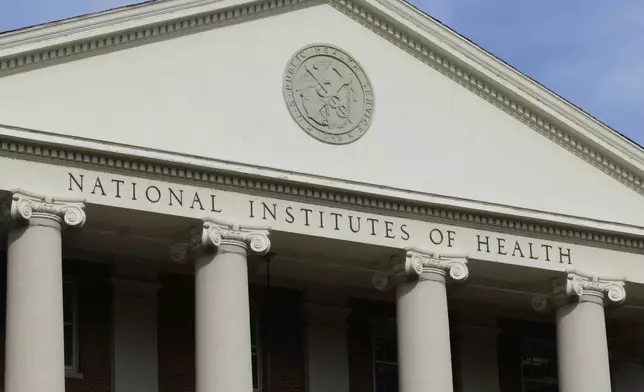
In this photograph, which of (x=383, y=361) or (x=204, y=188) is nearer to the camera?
(x=204, y=188)

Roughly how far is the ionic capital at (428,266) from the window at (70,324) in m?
6.48

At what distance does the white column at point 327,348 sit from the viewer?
37.8 metres

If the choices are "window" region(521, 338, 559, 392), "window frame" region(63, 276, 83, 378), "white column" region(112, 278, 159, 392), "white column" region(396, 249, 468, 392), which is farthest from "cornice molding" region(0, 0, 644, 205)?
"white column" region(112, 278, 159, 392)

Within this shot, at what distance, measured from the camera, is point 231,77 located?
112ft

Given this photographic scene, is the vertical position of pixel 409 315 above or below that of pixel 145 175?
below

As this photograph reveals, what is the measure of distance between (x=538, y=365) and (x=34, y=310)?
1601cm

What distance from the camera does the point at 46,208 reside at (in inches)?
1212

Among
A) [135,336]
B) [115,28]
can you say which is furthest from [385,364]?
[115,28]

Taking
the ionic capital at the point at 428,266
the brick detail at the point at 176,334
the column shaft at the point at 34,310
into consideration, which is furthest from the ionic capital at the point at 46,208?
the ionic capital at the point at 428,266

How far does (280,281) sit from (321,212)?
4004mm

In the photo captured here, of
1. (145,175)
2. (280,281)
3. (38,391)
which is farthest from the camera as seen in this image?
(280,281)

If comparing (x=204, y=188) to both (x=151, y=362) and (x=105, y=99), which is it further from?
(x=151, y=362)

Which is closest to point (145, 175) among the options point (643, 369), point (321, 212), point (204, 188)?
point (204, 188)

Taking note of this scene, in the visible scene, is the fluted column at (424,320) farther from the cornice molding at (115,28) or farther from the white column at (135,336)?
the cornice molding at (115,28)
